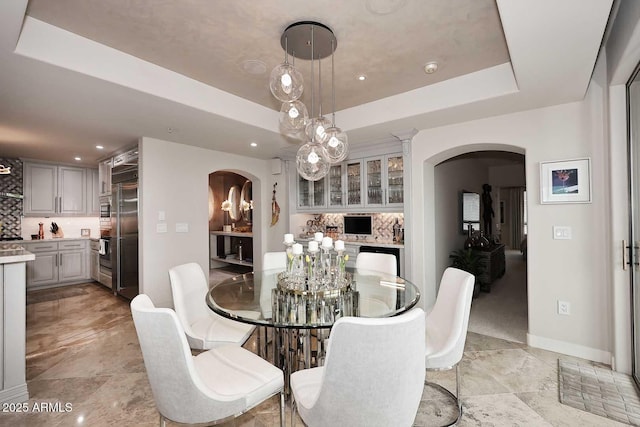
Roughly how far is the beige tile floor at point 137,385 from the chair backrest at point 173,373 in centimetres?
72

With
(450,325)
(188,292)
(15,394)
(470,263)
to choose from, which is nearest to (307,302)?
(450,325)

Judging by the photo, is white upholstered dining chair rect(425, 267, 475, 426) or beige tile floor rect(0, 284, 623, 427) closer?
white upholstered dining chair rect(425, 267, 475, 426)

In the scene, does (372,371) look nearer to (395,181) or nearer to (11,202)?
(395,181)

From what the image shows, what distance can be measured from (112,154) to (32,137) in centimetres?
104

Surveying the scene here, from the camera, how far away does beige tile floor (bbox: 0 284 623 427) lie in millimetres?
1921

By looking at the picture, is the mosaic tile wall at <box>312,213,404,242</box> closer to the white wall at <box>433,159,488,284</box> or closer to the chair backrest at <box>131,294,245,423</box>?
the white wall at <box>433,159,488,284</box>

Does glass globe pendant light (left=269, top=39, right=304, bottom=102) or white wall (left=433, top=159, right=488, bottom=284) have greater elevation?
glass globe pendant light (left=269, top=39, right=304, bottom=102)

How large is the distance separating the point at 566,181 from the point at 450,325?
202cm

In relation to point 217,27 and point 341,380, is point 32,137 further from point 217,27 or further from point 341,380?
point 341,380

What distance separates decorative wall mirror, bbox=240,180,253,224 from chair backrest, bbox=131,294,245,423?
5.93 m

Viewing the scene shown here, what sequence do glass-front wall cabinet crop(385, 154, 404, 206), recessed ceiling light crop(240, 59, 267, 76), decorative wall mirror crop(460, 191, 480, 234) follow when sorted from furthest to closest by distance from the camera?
decorative wall mirror crop(460, 191, 480, 234), glass-front wall cabinet crop(385, 154, 404, 206), recessed ceiling light crop(240, 59, 267, 76)

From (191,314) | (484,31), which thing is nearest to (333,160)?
(484,31)

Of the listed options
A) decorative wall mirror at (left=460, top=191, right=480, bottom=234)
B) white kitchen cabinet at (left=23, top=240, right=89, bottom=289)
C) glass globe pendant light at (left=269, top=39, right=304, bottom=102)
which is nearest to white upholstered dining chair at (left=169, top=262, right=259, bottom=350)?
glass globe pendant light at (left=269, top=39, right=304, bottom=102)

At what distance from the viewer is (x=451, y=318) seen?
Result: 2016mm
